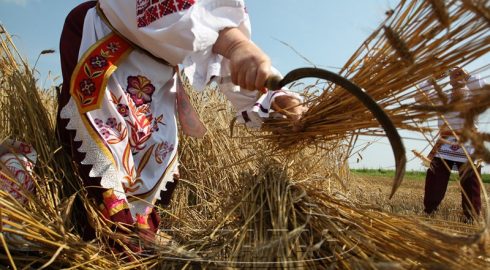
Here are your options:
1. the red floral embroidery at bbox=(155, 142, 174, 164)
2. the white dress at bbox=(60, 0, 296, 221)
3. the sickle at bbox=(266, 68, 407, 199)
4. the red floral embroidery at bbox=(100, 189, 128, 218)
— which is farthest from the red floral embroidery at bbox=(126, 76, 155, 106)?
the sickle at bbox=(266, 68, 407, 199)

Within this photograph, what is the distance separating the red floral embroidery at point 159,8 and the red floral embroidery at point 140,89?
0.19 meters

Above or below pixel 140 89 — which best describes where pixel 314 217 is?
below

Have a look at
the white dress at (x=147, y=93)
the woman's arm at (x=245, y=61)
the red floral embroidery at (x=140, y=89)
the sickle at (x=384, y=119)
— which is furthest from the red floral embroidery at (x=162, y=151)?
the sickle at (x=384, y=119)

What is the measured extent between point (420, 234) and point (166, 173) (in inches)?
28.6

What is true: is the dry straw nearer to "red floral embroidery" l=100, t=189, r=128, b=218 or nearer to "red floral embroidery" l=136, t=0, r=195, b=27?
"red floral embroidery" l=100, t=189, r=128, b=218

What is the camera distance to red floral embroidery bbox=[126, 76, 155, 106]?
126cm

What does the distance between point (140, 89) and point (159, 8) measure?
25 cm

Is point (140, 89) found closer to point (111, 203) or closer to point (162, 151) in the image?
point (162, 151)

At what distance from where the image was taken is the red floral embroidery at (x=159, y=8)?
3.63ft

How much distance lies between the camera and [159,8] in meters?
1.11

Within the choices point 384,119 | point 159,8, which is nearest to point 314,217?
point 384,119

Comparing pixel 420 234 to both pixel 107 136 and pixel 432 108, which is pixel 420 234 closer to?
pixel 432 108

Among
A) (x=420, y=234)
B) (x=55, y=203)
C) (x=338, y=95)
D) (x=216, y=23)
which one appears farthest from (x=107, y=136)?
(x=420, y=234)

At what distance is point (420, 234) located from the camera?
92cm
